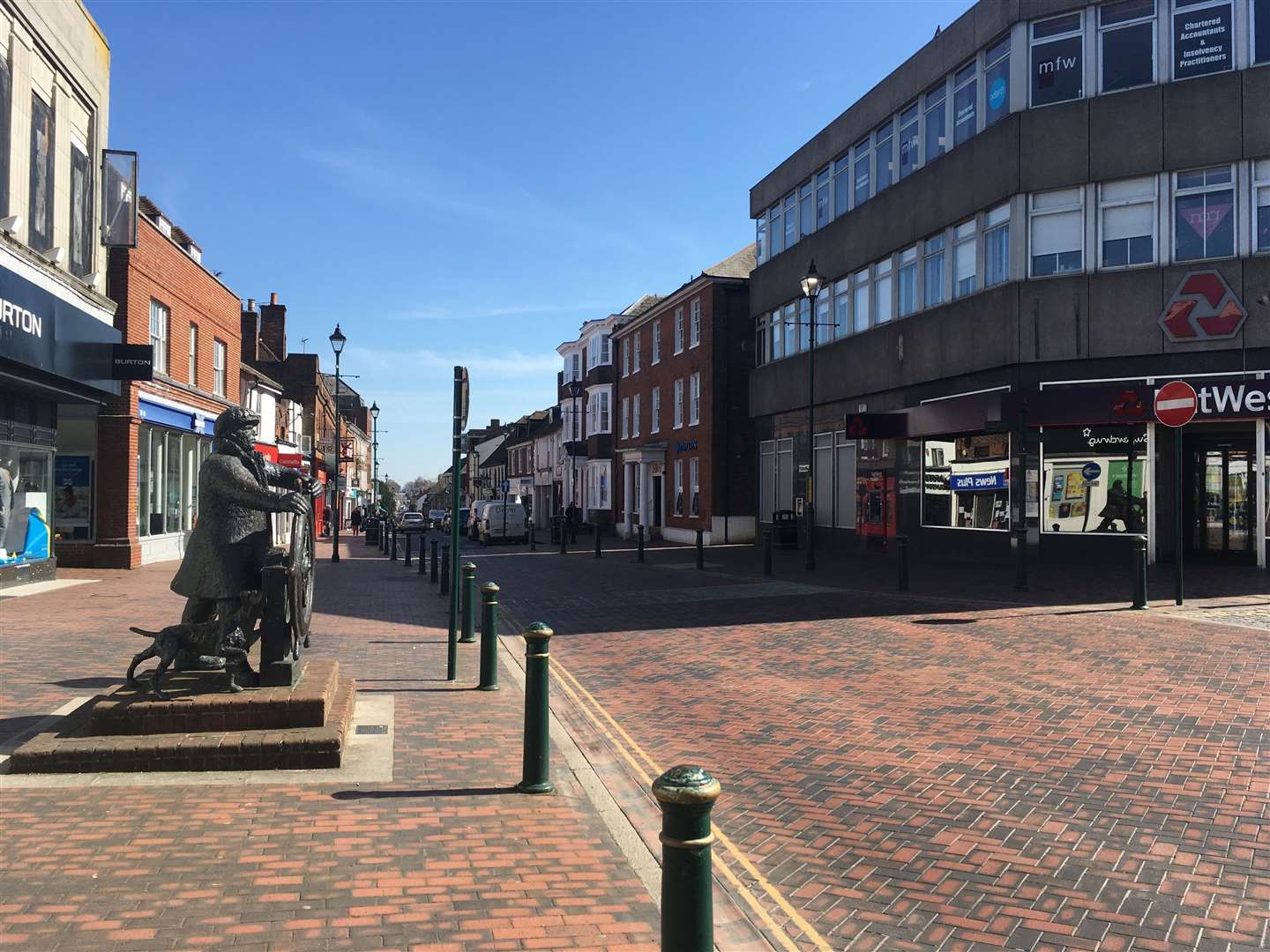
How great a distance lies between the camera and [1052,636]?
11.9m

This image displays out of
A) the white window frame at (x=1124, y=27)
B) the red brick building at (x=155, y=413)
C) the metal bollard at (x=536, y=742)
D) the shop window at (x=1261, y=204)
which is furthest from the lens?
the red brick building at (x=155, y=413)

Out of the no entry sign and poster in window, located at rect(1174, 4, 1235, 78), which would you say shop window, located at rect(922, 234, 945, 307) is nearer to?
poster in window, located at rect(1174, 4, 1235, 78)

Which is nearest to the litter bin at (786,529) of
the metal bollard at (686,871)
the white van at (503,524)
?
the white van at (503,524)

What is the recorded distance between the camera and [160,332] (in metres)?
25.0

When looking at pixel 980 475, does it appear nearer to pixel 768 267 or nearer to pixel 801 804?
pixel 768 267

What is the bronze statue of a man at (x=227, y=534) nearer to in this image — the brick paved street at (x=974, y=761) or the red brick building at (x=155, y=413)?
the brick paved street at (x=974, y=761)

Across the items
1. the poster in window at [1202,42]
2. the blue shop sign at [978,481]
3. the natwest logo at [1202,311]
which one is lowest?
the blue shop sign at [978,481]

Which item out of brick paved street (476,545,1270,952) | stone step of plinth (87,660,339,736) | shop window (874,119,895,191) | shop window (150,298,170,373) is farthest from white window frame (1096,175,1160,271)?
shop window (150,298,170,373)

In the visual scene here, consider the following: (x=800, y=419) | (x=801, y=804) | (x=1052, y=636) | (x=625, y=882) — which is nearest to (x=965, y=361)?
(x=800, y=419)

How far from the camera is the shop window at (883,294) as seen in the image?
26.5 m

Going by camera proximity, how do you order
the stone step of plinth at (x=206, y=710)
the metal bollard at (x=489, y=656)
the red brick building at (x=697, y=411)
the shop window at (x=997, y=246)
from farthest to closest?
the red brick building at (x=697, y=411) → the shop window at (x=997, y=246) → the metal bollard at (x=489, y=656) → the stone step of plinth at (x=206, y=710)

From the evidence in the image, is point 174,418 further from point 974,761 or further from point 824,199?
point 974,761

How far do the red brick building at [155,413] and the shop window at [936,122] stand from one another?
18.5m

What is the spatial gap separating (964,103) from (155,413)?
67.4ft
